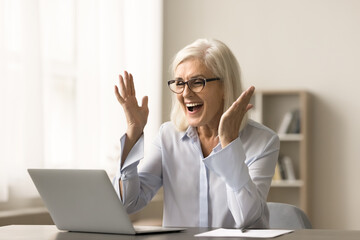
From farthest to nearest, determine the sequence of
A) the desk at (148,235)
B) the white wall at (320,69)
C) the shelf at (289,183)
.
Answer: the white wall at (320,69) → the shelf at (289,183) → the desk at (148,235)

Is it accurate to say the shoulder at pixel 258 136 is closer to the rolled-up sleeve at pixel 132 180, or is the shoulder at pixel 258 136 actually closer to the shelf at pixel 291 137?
the rolled-up sleeve at pixel 132 180

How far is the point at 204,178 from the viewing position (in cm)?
233

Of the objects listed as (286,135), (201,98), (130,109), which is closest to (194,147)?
(201,98)

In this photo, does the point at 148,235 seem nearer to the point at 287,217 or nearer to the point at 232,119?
the point at 232,119

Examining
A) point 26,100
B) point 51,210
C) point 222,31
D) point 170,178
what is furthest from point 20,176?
point 222,31

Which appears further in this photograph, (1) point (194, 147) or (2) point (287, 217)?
(1) point (194, 147)

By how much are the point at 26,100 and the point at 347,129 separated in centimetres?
297

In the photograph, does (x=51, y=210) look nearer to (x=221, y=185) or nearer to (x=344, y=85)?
(x=221, y=185)

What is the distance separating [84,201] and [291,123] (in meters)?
4.09

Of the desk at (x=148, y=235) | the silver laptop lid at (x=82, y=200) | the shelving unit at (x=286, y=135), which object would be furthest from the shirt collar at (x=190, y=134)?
the shelving unit at (x=286, y=135)

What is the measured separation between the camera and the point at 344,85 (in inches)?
228

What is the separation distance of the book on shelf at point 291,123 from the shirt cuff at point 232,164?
12.3 feet

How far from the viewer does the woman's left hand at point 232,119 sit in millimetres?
2020

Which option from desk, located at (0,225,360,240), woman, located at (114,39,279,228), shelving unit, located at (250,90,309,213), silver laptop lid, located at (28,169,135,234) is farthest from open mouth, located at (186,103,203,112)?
shelving unit, located at (250,90,309,213)
